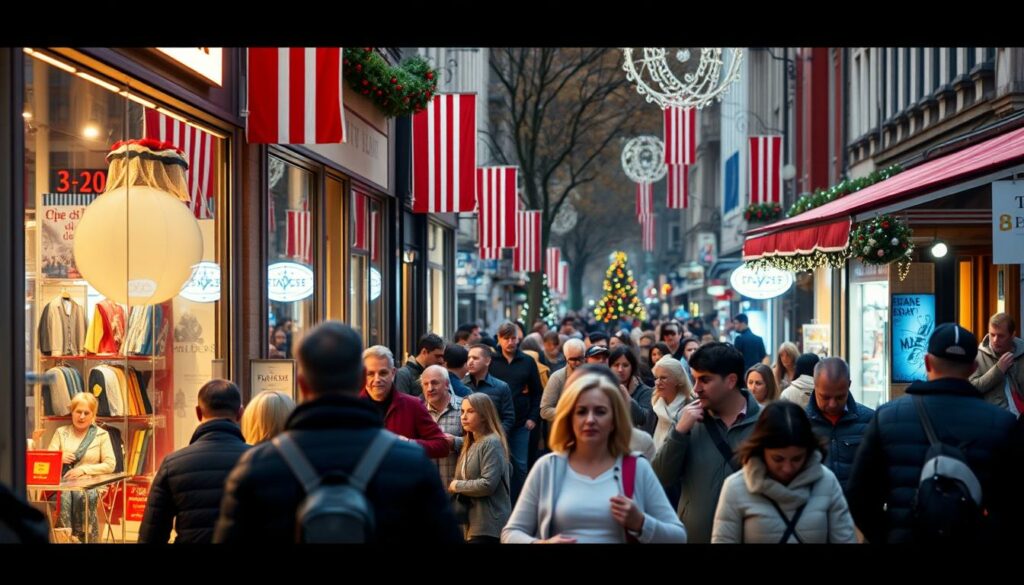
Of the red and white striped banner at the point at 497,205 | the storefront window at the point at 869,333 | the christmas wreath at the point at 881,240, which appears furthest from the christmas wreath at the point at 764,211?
the christmas wreath at the point at 881,240

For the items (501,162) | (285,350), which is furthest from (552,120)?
(285,350)

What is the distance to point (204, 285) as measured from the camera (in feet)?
36.8

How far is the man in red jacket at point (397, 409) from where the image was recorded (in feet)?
30.6

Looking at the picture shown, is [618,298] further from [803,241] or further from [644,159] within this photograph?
[803,241]

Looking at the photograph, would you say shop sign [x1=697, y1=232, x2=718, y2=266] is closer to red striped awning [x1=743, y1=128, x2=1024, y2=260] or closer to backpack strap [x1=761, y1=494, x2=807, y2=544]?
red striped awning [x1=743, y1=128, x2=1024, y2=260]

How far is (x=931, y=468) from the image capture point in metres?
5.61

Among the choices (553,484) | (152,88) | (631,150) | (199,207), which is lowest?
(553,484)

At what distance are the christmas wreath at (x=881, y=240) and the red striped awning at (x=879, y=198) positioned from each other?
0.88 ft

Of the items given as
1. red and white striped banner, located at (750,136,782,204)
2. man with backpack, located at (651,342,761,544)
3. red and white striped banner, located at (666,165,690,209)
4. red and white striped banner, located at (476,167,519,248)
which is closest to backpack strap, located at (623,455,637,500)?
man with backpack, located at (651,342,761,544)

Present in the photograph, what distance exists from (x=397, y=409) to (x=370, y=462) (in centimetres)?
536

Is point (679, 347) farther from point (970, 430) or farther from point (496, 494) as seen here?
point (970, 430)

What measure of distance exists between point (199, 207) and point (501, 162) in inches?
1257

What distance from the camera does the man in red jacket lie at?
9336mm

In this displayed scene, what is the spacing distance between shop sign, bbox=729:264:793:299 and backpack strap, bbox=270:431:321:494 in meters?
20.5
